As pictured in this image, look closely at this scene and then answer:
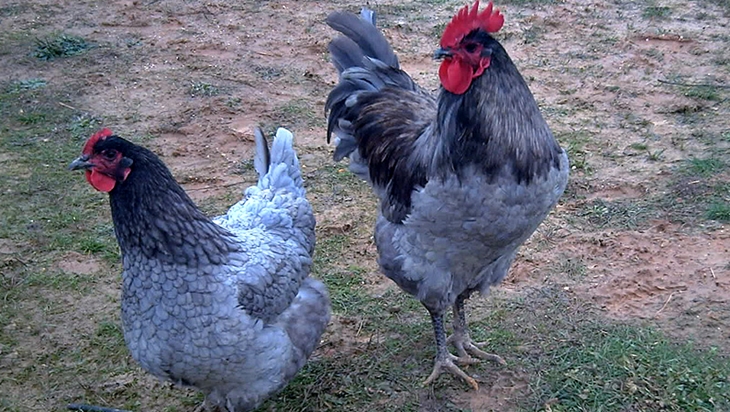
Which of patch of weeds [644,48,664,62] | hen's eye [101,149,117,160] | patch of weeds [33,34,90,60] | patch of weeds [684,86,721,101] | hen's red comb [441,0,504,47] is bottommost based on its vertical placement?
patch of weeds [33,34,90,60]

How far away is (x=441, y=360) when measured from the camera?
13.6 ft

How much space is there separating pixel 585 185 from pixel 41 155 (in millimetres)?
4860

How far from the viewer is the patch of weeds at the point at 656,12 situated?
8852 mm

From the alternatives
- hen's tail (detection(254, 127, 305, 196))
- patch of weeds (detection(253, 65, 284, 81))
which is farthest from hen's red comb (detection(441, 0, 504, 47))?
patch of weeds (detection(253, 65, 284, 81))

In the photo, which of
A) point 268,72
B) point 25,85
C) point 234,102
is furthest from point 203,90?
point 25,85

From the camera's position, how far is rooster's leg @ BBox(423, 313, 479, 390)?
407 cm

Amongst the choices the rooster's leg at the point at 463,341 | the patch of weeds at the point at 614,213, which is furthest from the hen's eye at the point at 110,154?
the patch of weeds at the point at 614,213

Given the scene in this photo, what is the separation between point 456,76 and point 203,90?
187 inches

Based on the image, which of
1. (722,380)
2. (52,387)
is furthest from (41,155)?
(722,380)

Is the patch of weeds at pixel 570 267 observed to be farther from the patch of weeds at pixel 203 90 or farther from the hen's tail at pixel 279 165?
the patch of weeds at pixel 203 90

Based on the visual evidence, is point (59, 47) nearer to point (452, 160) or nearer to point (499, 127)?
point (452, 160)

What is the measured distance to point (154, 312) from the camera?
3.13 meters

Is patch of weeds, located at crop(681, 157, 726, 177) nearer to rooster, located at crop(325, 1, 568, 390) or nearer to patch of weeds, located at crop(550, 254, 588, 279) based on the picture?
patch of weeds, located at crop(550, 254, 588, 279)

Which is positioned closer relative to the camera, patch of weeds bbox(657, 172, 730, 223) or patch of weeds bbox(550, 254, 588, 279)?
patch of weeds bbox(550, 254, 588, 279)
